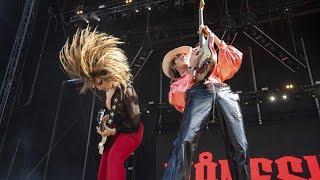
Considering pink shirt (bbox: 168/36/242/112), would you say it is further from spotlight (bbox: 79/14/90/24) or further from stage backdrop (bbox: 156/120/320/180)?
spotlight (bbox: 79/14/90/24)

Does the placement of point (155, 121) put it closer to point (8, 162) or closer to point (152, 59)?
point (152, 59)

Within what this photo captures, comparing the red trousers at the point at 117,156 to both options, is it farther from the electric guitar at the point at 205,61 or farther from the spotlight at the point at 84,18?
the spotlight at the point at 84,18

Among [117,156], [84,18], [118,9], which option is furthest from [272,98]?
[117,156]

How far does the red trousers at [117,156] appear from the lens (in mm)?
2766

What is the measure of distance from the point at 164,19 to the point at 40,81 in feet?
10.4

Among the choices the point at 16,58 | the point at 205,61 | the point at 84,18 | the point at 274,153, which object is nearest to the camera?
the point at 205,61

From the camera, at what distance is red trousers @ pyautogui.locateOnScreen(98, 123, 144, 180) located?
9.07 ft

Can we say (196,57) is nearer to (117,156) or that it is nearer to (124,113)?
(124,113)

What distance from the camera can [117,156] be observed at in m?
2.83

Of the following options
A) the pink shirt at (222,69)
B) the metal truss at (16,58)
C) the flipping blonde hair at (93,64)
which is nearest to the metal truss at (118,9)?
the metal truss at (16,58)

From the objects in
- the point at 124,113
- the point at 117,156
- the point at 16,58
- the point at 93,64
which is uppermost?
the point at 16,58

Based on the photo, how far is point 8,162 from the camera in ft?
19.1

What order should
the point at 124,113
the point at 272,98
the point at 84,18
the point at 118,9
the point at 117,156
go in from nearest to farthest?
the point at 117,156 → the point at 124,113 → the point at 272,98 → the point at 118,9 → the point at 84,18

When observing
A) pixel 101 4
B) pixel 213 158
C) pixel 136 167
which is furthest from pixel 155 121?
pixel 101 4
